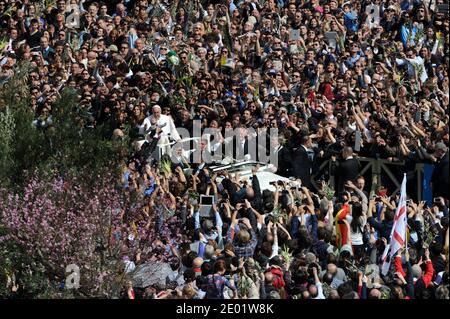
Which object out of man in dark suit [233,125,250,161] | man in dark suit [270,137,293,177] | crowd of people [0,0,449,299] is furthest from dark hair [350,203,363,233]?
man in dark suit [233,125,250,161]

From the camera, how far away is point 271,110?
39344 mm

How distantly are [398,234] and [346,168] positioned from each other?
3.73 meters

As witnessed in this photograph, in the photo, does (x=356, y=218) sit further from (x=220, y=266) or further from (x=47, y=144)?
(x=47, y=144)

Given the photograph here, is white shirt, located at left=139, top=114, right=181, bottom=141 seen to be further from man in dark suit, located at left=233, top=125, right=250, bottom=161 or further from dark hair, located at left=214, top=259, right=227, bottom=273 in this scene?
dark hair, located at left=214, top=259, right=227, bottom=273

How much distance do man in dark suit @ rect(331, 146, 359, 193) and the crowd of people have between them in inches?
1.5

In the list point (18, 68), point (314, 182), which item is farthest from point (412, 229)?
point (18, 68)

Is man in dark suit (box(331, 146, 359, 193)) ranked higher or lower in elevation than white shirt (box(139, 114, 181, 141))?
lower

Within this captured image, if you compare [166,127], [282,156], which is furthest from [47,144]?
[282,156]

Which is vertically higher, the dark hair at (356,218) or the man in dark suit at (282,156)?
the man in dark suit at (282,156)

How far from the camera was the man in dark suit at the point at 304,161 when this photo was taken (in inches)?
1505

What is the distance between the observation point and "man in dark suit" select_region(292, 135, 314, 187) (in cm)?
3822

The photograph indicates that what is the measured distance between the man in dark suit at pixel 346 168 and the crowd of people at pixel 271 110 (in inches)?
1.5

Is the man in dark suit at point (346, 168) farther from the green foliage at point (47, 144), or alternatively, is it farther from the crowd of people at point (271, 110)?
the green foliage at point (47, 144)

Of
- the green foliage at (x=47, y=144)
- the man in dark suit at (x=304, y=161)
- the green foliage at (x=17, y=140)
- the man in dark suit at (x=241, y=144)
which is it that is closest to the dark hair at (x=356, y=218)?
the man in dark suit at (x=304, y=161)
